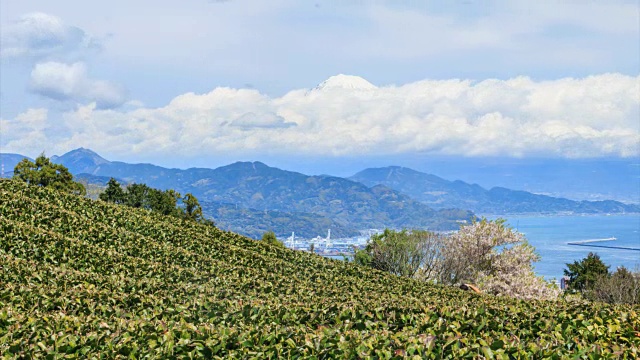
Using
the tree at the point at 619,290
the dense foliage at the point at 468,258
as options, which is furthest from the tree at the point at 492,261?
the tree at the point at 619,290

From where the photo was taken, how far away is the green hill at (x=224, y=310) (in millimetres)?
6801

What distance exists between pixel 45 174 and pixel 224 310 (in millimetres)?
46819

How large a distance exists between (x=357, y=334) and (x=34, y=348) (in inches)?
145

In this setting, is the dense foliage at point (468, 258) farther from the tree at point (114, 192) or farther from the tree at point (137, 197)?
the tree at point (114, 192)

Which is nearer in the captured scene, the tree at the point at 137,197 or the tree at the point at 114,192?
the tree at the point at 114,192

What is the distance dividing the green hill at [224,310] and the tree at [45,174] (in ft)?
Result: 99.9

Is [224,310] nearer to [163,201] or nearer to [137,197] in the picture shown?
[163,201]

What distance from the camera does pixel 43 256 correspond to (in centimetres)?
1739

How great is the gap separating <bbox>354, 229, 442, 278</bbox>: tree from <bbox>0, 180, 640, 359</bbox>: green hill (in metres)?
13.2

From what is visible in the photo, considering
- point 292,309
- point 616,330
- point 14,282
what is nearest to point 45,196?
point 14,282

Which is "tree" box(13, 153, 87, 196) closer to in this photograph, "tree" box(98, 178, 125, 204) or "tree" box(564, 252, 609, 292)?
"tree" box(98, 178, 125, 204)

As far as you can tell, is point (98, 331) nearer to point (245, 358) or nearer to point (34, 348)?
point (34, 348)

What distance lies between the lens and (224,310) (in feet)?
31.9

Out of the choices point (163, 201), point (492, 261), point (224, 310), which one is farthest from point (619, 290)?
point (163, 201)
